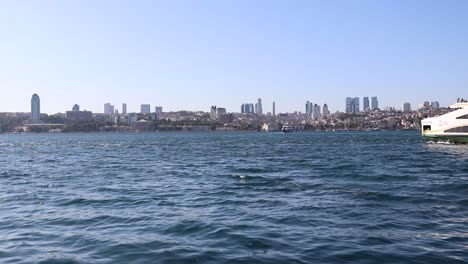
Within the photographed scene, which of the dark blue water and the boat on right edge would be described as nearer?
the dark blue water

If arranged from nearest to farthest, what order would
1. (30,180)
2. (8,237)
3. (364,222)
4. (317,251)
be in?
Answer: (317,251)
(8,237)
(364,222)
(30,180)

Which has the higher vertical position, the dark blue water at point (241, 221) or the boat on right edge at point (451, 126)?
the boat on right edge at point (451, 126)

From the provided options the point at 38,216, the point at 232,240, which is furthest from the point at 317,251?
the point at 38,216

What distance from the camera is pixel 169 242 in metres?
12.1

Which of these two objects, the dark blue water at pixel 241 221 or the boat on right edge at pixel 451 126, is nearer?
the dark blue water at pixel 241 221

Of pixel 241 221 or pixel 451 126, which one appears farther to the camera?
pixel 451 126

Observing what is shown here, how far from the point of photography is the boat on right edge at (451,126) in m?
63.6

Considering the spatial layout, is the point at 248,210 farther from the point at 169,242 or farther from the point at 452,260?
the point at 452,260

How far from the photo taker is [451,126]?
65.7 m

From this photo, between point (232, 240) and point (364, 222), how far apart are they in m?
4.28

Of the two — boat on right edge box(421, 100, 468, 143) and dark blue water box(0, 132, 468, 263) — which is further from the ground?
boat on right edge box(421, 100, 468, 143)

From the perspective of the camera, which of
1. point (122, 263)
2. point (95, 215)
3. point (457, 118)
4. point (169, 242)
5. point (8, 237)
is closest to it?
point (122, 263)

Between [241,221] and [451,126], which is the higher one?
[451,126]

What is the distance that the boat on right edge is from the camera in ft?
209
